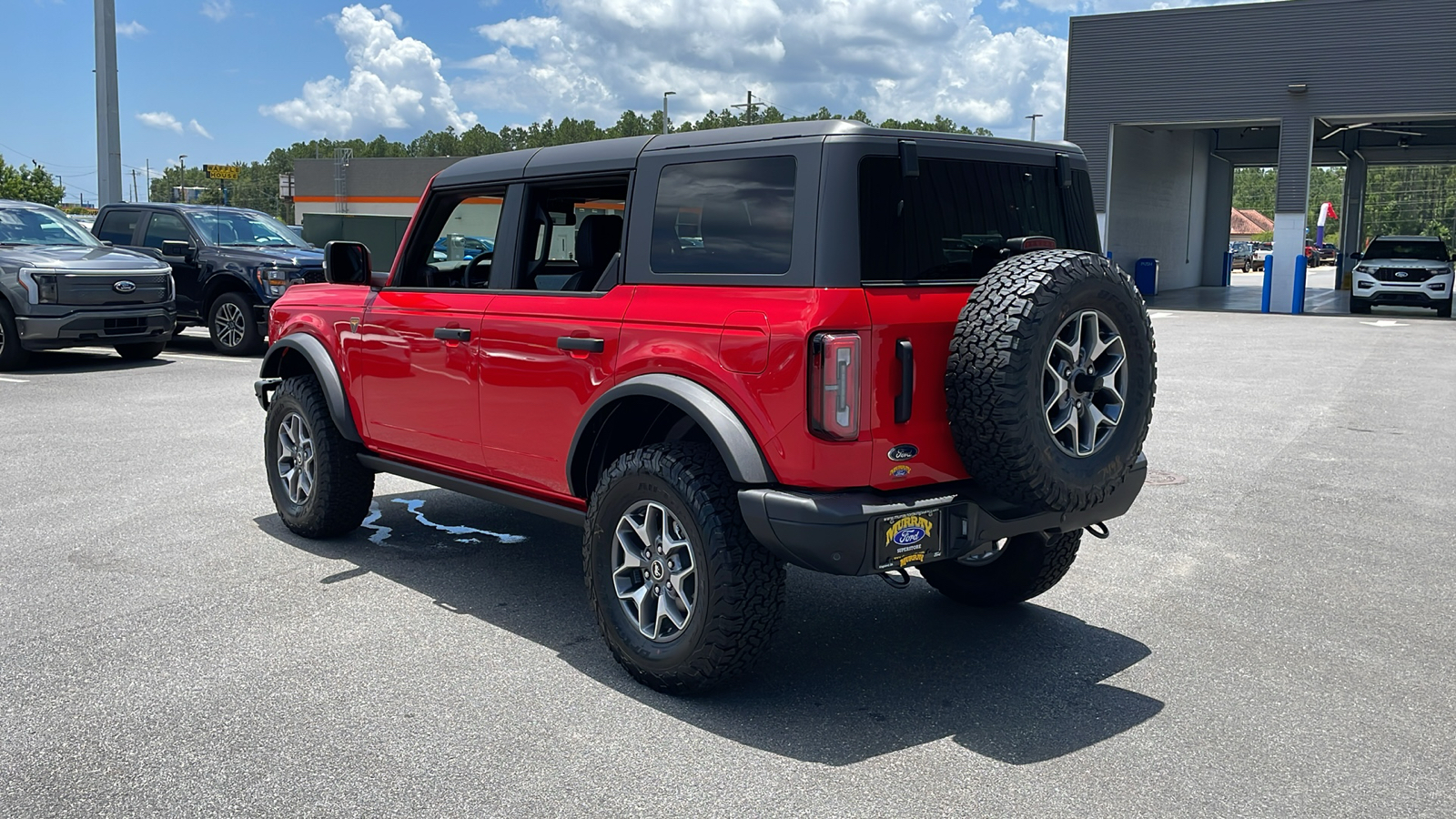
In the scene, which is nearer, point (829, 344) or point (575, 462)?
point (829, 344)

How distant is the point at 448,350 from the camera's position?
5254mm

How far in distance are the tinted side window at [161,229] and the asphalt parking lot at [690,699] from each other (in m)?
9.13

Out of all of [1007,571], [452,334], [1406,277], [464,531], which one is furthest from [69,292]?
[1406,277]

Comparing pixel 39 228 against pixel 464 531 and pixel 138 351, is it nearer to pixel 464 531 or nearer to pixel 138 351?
pixel 138 351

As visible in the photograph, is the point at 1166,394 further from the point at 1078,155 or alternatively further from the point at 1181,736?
the point at 1181,736

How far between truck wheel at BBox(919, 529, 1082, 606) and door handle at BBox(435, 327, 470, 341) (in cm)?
219

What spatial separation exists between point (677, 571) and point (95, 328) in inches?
459

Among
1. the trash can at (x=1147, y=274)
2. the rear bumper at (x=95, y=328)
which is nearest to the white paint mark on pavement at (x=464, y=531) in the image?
the rear bumper at (x=95, y=328)

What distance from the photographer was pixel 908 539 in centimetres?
382

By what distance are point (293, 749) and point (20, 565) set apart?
2915mm

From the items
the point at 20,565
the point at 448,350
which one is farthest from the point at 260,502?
the point at 448,350

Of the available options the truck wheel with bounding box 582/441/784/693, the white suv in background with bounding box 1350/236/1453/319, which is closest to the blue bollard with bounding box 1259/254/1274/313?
the white suv in background with bounding box 1350/236/1453/319

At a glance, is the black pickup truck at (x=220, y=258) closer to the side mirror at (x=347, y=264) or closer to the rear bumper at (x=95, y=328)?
the rear bumper at (x=95, y=328)

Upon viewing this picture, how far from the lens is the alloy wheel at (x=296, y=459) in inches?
244
